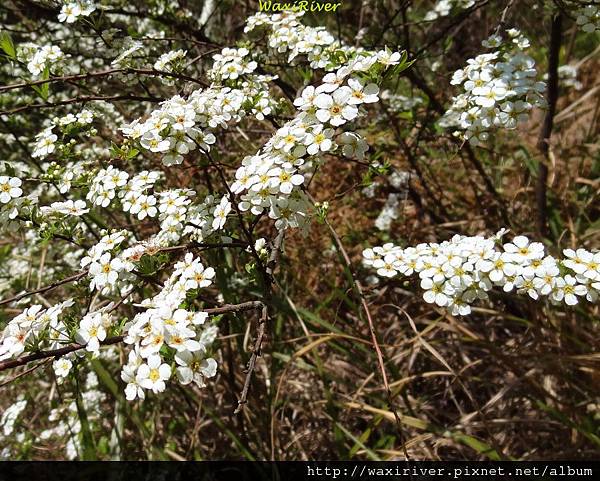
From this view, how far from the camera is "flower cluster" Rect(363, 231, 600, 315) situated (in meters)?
1.51

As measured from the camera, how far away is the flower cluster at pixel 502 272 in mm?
1513

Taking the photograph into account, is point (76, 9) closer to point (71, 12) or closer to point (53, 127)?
point (71, 12)

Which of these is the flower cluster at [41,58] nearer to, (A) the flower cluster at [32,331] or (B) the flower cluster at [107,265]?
(B) the flower cluster at [107,265]

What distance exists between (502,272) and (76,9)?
6.41 feet

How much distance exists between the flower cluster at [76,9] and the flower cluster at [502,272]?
1693 millimetres

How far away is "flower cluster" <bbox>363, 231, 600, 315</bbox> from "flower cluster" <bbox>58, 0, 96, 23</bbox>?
5.56ft

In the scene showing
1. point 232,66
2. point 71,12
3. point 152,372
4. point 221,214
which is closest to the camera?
point 152,372

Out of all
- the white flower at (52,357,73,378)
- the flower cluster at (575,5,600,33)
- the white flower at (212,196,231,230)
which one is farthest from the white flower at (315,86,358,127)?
the flower cluster at (575,5,600,33)

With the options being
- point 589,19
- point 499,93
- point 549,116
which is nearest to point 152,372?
point 499,93

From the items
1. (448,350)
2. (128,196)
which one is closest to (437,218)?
(448,350)

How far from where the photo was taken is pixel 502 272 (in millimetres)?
1544

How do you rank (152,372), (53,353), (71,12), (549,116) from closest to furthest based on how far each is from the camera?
(152,372), (53,353), (71,12), (549,116)

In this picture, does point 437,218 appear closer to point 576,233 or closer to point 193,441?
point 576,233

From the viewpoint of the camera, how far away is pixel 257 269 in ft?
5.88
